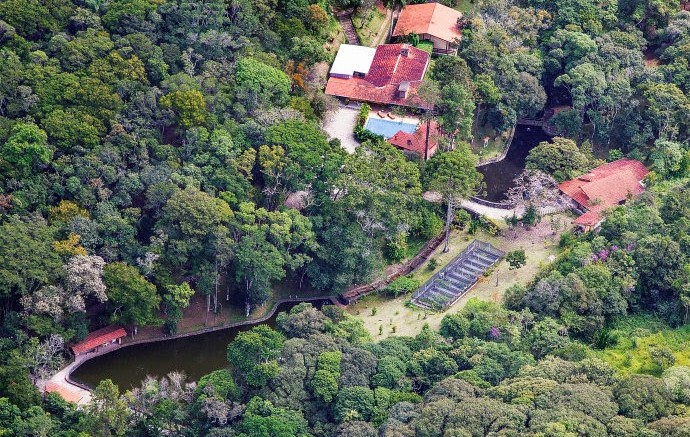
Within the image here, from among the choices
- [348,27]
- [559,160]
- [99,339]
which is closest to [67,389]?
[99,339]

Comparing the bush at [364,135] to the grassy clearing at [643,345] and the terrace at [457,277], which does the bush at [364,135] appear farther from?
the grassy clearing at [643,345]

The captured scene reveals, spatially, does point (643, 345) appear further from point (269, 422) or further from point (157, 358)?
point (157, 358)

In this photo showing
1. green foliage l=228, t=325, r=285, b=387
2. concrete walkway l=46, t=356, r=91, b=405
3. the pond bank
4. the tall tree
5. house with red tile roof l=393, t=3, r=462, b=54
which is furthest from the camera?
house with red tile roof l=393, t=3, r=462, b=54

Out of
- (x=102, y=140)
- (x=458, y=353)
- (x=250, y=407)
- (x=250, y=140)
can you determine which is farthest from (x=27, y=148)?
(x=458, y=353)

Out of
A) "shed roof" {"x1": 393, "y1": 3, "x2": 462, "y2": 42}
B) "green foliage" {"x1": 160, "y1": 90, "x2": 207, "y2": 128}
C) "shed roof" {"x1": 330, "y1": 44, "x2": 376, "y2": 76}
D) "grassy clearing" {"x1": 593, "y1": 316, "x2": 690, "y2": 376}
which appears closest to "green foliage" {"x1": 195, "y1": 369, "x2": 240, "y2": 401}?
"green foliage" {"x1": 160, "y1": 90, "x2": 207, "y2": 128}

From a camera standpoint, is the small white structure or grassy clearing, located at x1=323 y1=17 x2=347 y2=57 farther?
grassy clearing, located at x1=323 y1=17 x2=347 y2=57

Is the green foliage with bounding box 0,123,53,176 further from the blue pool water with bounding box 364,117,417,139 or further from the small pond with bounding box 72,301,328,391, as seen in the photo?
the blue pool water with bounding box 364,117,417,139
